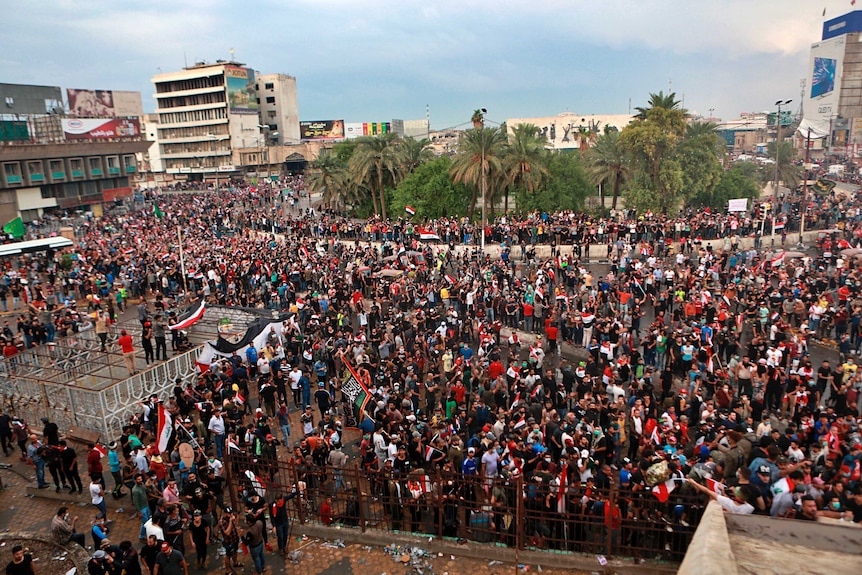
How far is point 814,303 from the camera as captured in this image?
1914 centimetres

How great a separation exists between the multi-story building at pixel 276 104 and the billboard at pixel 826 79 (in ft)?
311

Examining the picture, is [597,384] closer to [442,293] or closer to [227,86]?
[442,293]

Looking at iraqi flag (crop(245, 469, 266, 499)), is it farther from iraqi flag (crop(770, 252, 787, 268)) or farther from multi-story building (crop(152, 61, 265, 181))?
multi-story building (crop(152, 61, 265, 181))

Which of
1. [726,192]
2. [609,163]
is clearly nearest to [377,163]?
[609,163]

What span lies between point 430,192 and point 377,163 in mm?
4971

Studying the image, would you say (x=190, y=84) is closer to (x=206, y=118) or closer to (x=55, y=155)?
(x=206, y=118)

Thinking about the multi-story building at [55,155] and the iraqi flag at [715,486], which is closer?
the iraqi flag at [715,486]

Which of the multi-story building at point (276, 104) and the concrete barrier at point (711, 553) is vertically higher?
the multi-story building at point (276, 104)

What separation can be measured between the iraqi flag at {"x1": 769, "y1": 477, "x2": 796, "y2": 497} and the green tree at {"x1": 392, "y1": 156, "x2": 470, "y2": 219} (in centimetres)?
3458

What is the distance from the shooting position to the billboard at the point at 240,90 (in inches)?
3705

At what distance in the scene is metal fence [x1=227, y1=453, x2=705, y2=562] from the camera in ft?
29.7

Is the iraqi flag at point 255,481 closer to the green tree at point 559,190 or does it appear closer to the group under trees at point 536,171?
the group under trees at point 536,171

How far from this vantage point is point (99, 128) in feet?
229

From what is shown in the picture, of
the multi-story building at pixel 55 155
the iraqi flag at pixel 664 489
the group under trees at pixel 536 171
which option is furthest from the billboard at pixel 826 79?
the iraqi flag at pixel 664 489
